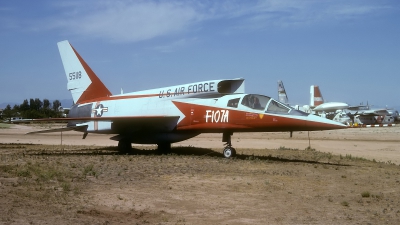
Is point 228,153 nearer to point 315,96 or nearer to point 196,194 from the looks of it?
point 196,194

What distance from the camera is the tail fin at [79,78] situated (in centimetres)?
2145

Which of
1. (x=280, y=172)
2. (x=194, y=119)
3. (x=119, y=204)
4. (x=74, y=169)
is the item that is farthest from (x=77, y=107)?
(x=119, y=204)

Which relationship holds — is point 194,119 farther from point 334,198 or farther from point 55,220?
point 55,220

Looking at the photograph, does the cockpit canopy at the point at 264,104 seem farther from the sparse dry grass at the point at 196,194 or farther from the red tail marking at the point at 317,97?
the red tail marking at the point at 317,97

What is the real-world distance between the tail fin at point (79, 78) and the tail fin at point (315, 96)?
7004cm

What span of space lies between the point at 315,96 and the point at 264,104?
246 feet

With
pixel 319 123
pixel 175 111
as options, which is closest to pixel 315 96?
pixel 175 111

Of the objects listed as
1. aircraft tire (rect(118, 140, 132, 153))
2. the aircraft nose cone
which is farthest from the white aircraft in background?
the aircraft nose cone

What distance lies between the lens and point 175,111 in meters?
17.4

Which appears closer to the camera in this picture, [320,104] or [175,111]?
[175,111]

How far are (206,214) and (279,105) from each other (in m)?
8.32

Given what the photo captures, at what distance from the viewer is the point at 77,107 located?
21.5 m

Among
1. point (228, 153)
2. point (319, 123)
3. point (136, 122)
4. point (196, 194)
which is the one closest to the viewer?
point (196, 194)

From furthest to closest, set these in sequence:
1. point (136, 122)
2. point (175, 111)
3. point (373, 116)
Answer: point (373, 116) → point (136, 122) → point (175, 111)
